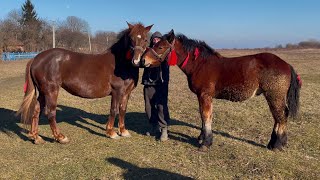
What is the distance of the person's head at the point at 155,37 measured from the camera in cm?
605

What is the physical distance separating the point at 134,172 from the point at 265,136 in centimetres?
310

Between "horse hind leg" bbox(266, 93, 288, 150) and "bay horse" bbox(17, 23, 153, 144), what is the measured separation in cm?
238

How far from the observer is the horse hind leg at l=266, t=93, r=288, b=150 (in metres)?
5.50

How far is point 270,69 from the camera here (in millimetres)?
5402

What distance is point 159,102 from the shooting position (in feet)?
22.0

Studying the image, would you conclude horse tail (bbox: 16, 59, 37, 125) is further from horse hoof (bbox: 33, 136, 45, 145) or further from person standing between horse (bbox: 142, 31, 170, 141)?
person standing between horse (bbox: 142, 31, 170, 141)

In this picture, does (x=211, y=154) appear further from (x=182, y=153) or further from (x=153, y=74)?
(x=153, y=74)

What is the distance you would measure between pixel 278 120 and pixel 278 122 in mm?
55

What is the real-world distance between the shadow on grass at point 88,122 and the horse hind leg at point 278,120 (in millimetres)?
366

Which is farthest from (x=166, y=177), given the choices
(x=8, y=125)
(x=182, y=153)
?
(x=8, y=125)

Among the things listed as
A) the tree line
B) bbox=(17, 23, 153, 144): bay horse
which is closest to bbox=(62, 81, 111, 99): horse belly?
bbox=(17, 23, 153, 144): bay horse

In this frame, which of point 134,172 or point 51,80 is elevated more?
point 51,80

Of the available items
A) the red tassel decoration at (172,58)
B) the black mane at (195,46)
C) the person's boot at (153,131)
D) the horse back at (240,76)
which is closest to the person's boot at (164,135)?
the person's boot at (153,131)

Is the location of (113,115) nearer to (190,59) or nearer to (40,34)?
(190,59)
